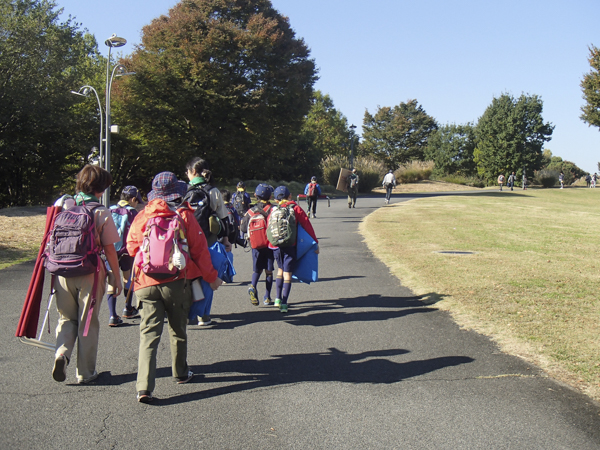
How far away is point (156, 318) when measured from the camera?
4.16 metres

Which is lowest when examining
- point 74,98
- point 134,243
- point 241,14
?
point 134,243

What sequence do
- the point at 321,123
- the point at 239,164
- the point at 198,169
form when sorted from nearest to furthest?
the point at 198,169 → the point at 239,164 → the point at 321,123

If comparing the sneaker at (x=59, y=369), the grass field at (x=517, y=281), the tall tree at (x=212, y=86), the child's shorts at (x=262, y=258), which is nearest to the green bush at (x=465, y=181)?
the tall tree at (x=212, y=86)

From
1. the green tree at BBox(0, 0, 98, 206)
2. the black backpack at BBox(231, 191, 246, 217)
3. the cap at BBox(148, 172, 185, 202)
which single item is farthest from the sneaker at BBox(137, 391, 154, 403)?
the green tree at BBox(0, 0, 98, 206)

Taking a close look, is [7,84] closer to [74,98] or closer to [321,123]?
[74,98]

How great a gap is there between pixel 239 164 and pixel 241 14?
1093 cm

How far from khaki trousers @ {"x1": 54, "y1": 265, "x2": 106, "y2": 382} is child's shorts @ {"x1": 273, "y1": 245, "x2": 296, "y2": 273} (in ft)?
9.82

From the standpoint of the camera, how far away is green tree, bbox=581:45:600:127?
167 ft

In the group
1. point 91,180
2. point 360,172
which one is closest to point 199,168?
point 91,180

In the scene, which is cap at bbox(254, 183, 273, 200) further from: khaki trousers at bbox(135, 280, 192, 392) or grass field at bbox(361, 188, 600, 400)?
khaki trousers at bbox(135, 280, 192, 392)

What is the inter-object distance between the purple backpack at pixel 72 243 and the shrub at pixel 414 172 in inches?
2119

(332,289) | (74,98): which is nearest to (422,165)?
(74,98)

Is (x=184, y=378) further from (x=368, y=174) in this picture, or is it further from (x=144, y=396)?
(x=368, y=174)

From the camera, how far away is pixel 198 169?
18.4 ft
